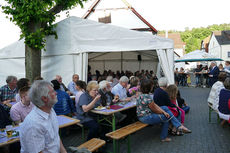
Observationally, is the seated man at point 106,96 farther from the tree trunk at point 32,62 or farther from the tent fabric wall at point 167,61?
the tree trunk at point 32,62

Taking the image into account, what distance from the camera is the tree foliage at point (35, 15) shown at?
6938mm

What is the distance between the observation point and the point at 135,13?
17453 millimetres

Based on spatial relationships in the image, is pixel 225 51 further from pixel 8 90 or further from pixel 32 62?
pixel 8 90

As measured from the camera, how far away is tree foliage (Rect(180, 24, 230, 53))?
5788 centimetres

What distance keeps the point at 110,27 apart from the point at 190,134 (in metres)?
4.71

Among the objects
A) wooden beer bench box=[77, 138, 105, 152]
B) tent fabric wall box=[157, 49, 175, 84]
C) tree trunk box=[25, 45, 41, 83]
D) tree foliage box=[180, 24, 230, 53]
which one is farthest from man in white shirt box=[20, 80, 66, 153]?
tree foliage box=[180, 24, 230, 53]

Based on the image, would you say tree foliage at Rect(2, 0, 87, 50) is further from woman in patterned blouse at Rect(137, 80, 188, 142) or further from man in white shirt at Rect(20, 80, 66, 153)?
man in white shirt at Rect(20, 80, 66, 153)

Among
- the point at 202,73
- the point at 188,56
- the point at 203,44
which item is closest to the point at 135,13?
the point at 188,56

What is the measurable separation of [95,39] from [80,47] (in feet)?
2.16

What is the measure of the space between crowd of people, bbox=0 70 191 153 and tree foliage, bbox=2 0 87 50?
2.73 meters

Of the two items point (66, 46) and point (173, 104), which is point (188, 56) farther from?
point (173, 104)

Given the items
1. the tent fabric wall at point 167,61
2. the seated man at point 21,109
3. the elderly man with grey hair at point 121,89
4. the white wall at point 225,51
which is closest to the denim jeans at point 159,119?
the elderly man with grey hair at point 121,89

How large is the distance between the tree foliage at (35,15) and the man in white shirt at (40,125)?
19.0 ft

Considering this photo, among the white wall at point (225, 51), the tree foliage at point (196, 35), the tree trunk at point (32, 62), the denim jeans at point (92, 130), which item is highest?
the tree foliage at point (196, 35)
